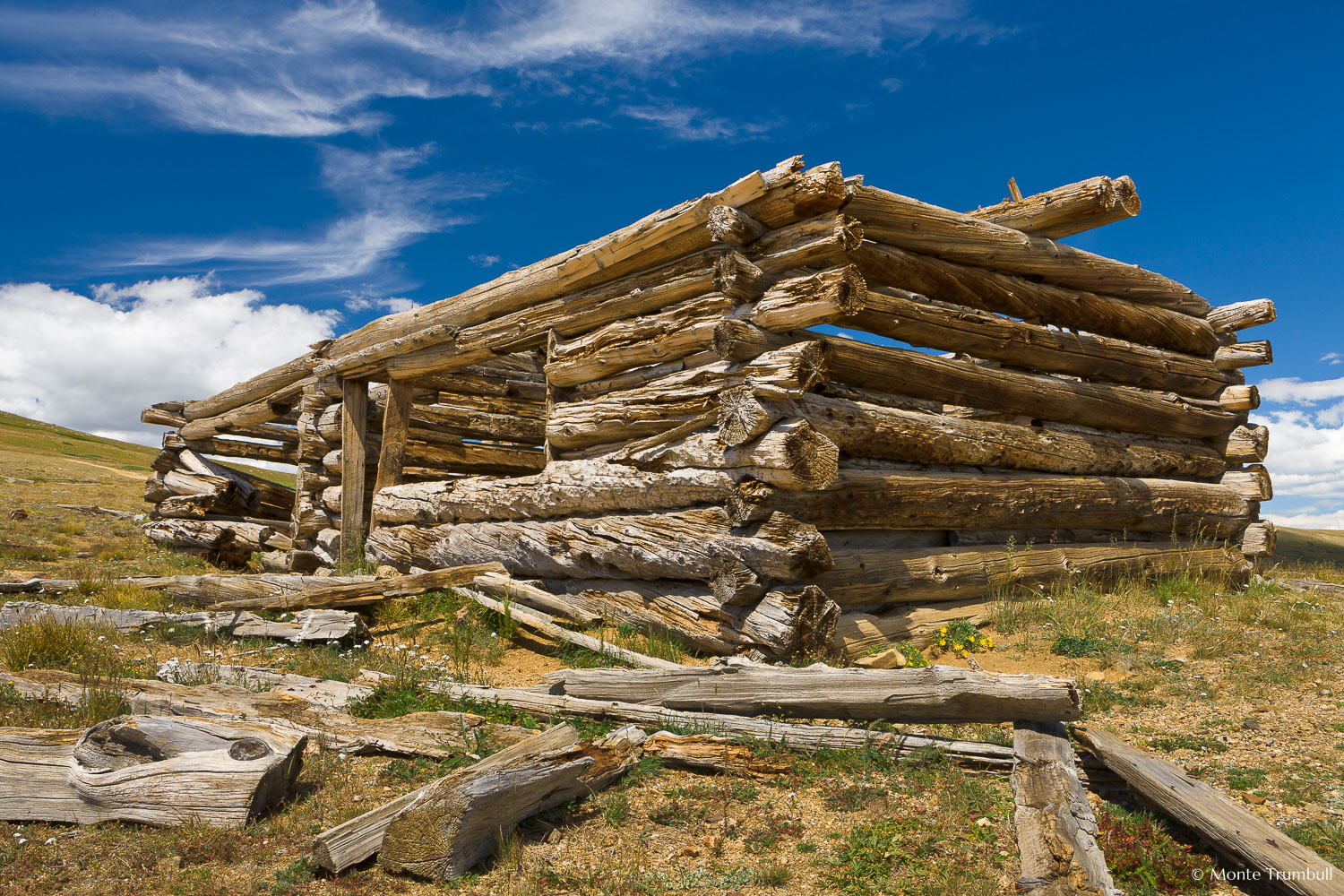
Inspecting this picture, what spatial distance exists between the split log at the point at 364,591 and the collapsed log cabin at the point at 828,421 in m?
0.54

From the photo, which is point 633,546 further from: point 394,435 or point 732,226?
point 394,435

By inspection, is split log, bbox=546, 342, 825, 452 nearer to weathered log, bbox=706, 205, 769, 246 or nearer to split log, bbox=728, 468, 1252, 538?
split log, bbox=728, 468, 1252, 538

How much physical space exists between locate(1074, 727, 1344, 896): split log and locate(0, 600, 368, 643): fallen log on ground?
5.21 m

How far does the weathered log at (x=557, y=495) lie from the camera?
5.55 meters

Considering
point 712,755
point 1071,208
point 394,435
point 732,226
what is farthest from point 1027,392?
point 394,435

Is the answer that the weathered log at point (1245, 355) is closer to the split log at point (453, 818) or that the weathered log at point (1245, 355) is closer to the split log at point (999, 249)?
the split log at point (999, 249)

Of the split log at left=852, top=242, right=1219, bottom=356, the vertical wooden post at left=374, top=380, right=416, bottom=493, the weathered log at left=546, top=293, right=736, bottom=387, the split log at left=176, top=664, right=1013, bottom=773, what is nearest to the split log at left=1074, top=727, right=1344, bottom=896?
the split log at left=176, top=664, right=1013, bottom=773

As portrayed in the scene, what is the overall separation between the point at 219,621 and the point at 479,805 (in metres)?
4.59

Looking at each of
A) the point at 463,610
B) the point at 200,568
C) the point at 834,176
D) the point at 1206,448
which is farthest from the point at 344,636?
the point at 1206,448

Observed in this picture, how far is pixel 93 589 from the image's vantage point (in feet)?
24.0

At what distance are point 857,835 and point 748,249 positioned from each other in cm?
397

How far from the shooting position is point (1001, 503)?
6.41 meters

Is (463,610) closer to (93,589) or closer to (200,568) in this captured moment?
(93,589)

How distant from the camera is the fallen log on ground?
5.99m
